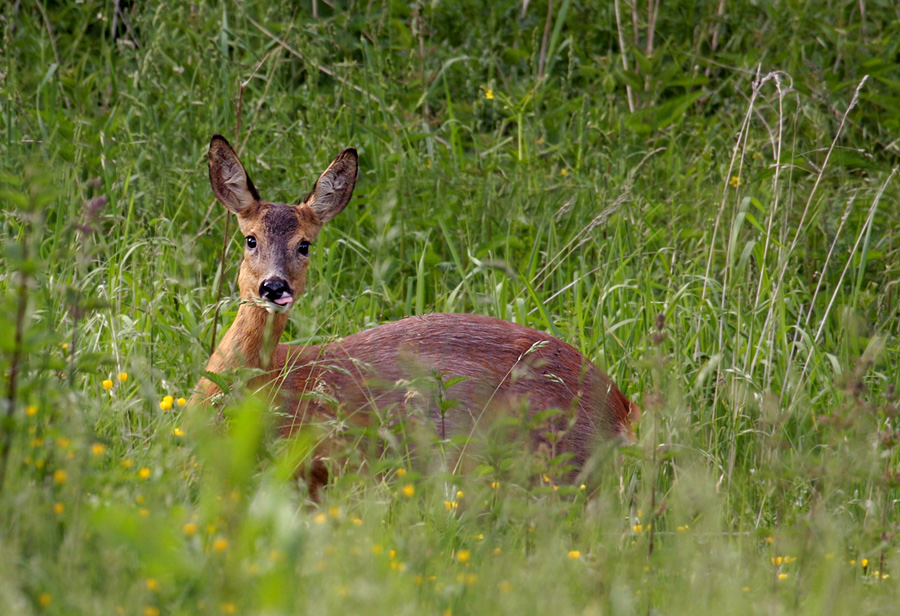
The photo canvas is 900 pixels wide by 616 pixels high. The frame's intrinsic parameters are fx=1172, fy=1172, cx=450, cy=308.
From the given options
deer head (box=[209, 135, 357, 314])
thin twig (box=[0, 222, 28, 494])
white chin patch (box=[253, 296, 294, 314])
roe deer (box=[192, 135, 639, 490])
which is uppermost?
thin twig (box=[0, 222, 28, 494])

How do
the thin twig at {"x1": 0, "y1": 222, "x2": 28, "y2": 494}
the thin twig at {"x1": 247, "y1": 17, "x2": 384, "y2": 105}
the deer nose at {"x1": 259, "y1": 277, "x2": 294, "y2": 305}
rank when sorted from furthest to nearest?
the thin twig at {"x1": 247, "y1": 17, "x2": 384, "y2": 105}, the deer nose at {"x1": 259, "y1": 277, "x2": 294, "y2": 305}, the thin twig at {"x1": 0, "y1": 222, "x2": 28, "y2": 494}

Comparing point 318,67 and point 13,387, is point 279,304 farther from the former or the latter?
point 318,67

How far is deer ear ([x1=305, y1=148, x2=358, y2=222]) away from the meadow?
23 centimetres

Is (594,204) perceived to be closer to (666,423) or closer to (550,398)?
(550,398)

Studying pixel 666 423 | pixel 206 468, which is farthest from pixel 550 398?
pixel 206 468

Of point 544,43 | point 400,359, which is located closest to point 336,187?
point 400,359

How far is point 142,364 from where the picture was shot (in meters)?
3.38

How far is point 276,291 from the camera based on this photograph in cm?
399

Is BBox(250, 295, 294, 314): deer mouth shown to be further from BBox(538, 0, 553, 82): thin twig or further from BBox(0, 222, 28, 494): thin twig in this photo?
BBox(538, 0, 553, 82): thin twig

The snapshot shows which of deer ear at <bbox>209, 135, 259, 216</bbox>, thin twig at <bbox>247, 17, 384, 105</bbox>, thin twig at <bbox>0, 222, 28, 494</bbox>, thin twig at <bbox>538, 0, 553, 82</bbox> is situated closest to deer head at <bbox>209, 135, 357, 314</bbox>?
deer ear at <bbox>209, 135, 259, 216</bbox>

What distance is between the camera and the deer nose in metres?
3.97

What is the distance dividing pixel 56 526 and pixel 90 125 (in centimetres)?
345

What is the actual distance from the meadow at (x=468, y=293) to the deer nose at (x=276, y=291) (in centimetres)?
17

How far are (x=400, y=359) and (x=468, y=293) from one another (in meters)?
1.06
